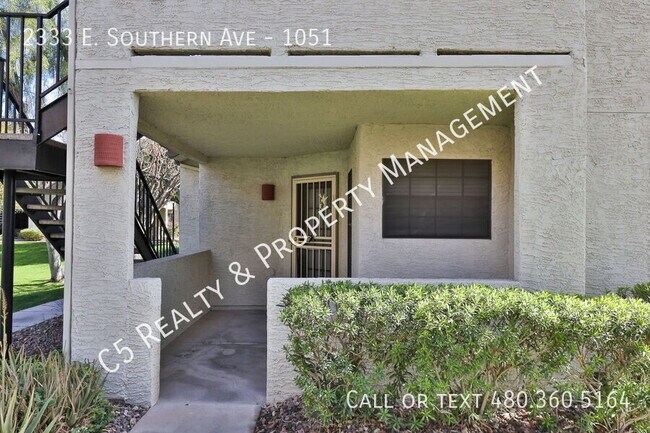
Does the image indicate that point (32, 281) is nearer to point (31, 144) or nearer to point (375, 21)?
point (31, 144)

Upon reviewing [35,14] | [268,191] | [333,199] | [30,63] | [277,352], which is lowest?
[277,352]

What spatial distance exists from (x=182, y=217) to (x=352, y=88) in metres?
6.86

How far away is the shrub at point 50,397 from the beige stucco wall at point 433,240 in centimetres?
350

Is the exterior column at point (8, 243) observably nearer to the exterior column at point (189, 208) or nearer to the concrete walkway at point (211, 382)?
the concrete walkway at point (211, 382)

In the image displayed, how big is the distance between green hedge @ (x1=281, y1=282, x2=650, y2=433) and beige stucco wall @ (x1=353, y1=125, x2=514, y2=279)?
1.73 m

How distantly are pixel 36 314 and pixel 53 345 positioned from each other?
3.16 meters

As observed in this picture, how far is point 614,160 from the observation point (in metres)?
4.79

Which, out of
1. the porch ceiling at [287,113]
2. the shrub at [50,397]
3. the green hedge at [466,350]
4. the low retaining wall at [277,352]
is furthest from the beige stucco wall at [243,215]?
the green hedge at [466,350]

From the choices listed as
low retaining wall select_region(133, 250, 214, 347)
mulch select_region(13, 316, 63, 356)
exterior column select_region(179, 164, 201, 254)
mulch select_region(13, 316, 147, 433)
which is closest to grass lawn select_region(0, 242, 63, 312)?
mulch select_region(13, 316, 63, 356)

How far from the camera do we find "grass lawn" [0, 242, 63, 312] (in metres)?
10.1

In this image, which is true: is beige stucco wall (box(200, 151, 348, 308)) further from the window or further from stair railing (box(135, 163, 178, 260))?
the window

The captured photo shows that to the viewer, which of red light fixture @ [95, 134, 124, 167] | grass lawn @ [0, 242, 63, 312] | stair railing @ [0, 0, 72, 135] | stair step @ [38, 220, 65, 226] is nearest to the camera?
red light fixture @ [95, 134, 124, 167]

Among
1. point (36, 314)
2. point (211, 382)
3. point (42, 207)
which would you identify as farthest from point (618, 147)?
point (36, 314)

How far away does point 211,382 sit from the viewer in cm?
477
